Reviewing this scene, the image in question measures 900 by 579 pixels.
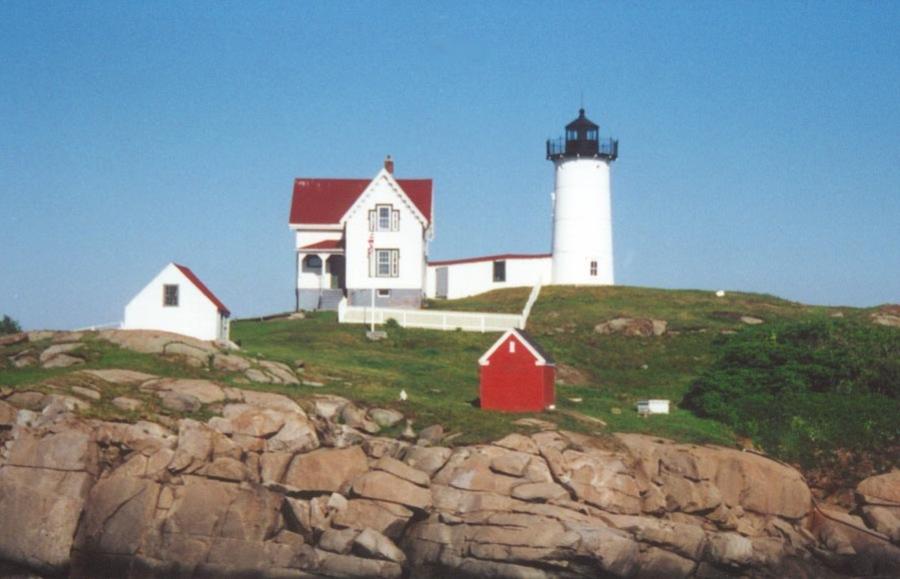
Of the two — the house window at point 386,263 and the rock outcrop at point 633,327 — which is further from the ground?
the house window at point 386,263

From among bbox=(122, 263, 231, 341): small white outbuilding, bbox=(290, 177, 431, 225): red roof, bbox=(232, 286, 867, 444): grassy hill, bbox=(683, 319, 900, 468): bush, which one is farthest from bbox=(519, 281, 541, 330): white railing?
bbox=(122, 263, 231, 341): small white outbuilding

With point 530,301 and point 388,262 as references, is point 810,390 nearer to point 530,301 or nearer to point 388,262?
point 530,301

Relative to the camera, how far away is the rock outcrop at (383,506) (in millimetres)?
30438

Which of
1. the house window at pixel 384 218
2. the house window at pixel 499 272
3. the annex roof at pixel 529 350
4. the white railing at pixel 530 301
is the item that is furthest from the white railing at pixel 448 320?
the house window at pixel 499 272

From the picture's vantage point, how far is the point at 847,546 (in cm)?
3419

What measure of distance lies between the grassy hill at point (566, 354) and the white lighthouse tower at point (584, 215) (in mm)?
2512

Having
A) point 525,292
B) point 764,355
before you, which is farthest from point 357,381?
point 525,292

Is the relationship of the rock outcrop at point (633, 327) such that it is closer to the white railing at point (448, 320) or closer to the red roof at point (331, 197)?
the white railing at point (448, 320)

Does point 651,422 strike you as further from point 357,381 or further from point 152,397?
point 152,397

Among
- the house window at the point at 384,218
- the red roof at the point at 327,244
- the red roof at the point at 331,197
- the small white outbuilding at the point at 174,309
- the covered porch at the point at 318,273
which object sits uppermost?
the red roof at the point at 331,197

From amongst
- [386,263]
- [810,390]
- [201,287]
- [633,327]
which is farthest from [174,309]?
[810,390]

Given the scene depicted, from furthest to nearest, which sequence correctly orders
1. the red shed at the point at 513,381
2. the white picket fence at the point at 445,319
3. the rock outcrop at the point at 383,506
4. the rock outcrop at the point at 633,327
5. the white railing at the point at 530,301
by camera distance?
the white railing at the point at 530,301 → the rock outcrop at the point at 633,327 → the white picket fence at the point at 445,319 → the red shed at the point at 513,381 → the rock outcrop at the point at 383,506

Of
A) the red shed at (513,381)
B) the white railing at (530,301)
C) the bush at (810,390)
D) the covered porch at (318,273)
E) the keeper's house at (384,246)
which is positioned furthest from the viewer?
the covered porch at (318,273)

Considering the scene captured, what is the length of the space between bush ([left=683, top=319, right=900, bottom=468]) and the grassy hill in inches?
57.6
